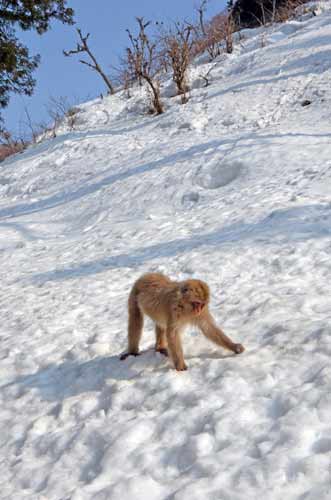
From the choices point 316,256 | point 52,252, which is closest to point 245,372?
point 316,256

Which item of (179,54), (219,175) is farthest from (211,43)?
(219,175)

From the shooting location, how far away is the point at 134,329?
4020 mm

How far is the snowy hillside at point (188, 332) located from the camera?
2.52 m

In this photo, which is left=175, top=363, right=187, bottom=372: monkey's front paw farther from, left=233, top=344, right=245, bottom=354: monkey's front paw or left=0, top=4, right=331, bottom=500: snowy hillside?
left=233, top=344, right=245, bottom=354: monkey's front paw

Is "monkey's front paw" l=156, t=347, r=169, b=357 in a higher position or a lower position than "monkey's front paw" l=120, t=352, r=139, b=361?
lower

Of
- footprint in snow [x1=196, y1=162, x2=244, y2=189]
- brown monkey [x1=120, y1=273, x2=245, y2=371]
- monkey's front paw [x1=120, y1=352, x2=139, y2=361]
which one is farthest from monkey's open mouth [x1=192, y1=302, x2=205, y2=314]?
footprint in snow [x1=196, y1=162, x2=244, y2=189]

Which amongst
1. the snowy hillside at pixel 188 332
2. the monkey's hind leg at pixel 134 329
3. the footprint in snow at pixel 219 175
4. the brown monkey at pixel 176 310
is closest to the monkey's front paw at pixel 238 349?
the brown monkey at pixel 176 310

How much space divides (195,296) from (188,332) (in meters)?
0.93

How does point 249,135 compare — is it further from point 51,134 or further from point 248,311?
point 51,134

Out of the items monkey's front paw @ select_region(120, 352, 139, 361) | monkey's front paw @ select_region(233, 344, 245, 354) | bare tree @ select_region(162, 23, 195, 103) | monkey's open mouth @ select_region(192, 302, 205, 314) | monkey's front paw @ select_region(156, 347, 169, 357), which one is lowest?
monkey's front paw @ select_region(156, 347, 169, 357)

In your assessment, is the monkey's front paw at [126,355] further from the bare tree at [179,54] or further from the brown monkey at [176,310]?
the bare tree at [179,54]

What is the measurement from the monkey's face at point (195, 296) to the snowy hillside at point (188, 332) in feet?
1.60

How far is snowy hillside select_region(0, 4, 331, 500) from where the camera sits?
252 cm

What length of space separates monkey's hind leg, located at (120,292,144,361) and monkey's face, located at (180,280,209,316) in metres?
0.74
